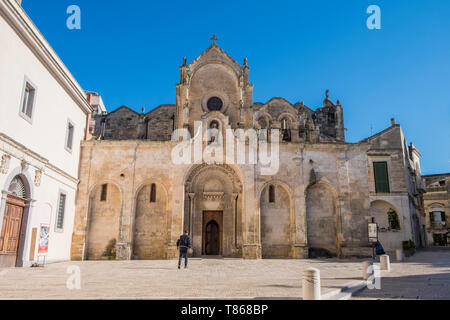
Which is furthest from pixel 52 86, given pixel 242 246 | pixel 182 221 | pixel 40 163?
pixel 242 246

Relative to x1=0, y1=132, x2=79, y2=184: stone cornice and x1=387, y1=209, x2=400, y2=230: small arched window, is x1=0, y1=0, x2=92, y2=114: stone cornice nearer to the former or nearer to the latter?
x1=0, y1=132, x2=79, y2=184: stone cornice

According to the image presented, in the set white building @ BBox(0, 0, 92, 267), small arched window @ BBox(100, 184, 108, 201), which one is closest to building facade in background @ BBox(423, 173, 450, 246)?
small arched window @ BBox(100, 184, 108, 201)

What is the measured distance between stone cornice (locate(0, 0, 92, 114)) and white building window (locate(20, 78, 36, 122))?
1547 mm

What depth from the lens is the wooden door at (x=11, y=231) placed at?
13.9m

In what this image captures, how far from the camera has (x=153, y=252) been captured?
21562 millimetres

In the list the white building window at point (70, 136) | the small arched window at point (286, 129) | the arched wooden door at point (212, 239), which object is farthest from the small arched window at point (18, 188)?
the small arched window at point (286, 129)

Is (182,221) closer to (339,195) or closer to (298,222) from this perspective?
(298,222)

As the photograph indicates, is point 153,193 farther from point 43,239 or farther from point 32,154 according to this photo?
point 32,154

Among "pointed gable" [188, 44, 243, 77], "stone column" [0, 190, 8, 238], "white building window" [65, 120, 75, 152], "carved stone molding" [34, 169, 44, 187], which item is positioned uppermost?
"pointed gable" [188, 44, 243, 77]

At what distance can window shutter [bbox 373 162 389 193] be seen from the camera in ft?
109

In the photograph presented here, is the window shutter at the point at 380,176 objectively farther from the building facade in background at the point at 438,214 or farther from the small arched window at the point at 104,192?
the small arched window at the point at 104,192

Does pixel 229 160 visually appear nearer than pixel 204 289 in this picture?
No

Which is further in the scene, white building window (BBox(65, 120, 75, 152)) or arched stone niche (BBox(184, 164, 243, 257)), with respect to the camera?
arched stone niche (BBox(184, 164, 243, 257))
